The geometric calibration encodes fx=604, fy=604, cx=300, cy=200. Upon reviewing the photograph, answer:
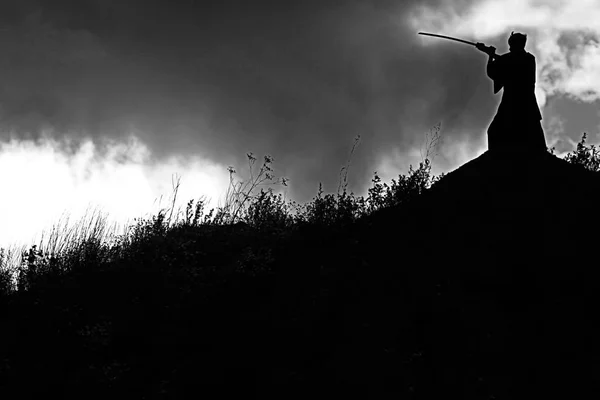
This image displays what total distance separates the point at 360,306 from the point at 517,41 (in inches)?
213

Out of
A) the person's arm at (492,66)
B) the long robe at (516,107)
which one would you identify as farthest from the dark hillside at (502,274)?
the person's arm at (492,66)

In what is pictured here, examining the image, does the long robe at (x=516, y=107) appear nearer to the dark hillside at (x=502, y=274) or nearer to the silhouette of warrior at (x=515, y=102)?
the silhouette of warrior at (x=515, y=102)

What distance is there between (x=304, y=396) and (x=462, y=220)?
416 centimetres

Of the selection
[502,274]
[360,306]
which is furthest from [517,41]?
[360,306]

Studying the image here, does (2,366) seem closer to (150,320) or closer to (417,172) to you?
(150,320)

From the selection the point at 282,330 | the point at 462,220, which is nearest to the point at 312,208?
the point at 462,220

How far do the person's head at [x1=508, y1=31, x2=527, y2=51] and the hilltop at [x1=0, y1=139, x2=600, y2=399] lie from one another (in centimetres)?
187

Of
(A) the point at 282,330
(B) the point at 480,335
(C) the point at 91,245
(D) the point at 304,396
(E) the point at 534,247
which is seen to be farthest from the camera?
Answer: (C) the point at 91,245

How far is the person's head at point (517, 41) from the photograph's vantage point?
10.2 meters

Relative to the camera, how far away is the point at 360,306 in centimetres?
823

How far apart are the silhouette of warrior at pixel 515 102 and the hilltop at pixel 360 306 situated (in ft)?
1.00

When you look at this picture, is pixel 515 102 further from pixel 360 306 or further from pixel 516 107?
pixel 360 306

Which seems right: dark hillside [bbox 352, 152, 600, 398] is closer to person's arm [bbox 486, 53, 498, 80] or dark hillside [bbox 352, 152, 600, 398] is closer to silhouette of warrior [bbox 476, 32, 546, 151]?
silhouette of warrior [bbox 476, 32, 546, 151]

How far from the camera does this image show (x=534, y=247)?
873 cm
